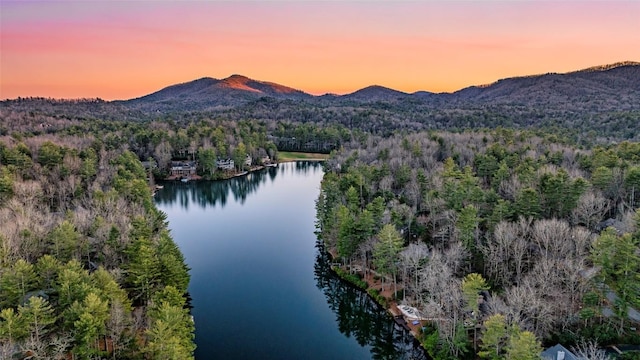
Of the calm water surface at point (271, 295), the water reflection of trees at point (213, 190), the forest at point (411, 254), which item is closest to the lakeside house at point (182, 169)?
the water reflection of trees at point (213, 190)

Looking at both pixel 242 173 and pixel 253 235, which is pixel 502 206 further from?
pixel 242 173

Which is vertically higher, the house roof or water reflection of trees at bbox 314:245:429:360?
the house roof

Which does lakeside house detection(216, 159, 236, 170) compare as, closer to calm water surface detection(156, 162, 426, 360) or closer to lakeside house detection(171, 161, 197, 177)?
lakeside house detection(171, 161, 197, 177)

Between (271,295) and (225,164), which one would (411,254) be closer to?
(271,295)

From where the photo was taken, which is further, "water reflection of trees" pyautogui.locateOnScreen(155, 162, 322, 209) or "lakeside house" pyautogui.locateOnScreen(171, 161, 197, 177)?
"lakeside house" pyautogui.locateOnScreen(171, 161, 197, 177)

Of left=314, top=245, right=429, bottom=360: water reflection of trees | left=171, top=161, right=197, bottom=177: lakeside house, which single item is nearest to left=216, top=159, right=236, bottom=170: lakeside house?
left=171, top=161, right=197, bottom=177: lakeside house

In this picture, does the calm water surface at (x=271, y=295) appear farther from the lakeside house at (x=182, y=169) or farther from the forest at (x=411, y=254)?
the lakeside house at (x=182, y=169)
